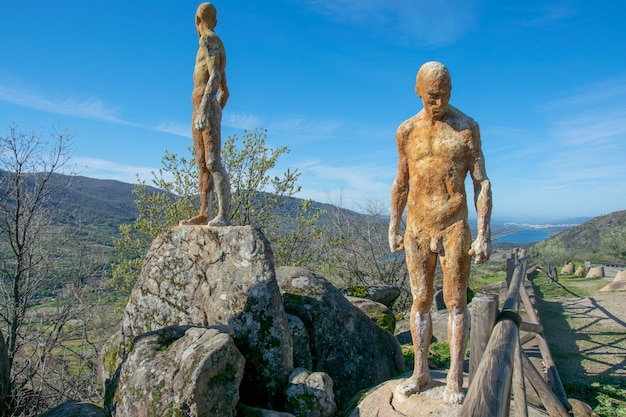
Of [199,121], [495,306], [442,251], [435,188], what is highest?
[199,121]

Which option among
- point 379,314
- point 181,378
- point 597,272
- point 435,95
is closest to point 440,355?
point 379,314

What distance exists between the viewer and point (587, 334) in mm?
10695

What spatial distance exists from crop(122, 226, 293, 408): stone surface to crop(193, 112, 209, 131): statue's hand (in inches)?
61.2

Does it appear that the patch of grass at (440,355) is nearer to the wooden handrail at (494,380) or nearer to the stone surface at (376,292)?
the stone surface at (376,292)

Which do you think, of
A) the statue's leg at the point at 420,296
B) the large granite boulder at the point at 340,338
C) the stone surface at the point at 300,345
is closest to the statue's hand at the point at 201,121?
the large granite boulder at the point at 340,338

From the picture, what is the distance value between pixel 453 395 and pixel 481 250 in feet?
4.94

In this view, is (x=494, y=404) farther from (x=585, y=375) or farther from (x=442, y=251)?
(x=585, y=375)

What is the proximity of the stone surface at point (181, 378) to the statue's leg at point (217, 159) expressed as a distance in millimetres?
2209

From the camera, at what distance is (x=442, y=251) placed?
4336 millimetres

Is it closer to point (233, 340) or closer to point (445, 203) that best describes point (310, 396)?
point (233, 340)

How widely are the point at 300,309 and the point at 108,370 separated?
296 centimetres

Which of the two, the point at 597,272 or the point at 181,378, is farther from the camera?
the point at 597,272

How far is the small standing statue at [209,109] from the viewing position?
6.37 metres

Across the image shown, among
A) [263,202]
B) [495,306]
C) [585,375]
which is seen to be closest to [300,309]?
[495,306]
